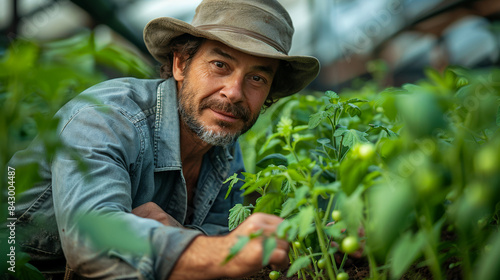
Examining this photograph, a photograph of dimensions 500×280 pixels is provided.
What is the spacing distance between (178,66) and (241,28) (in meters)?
0.41

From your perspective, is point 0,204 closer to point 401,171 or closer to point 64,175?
point 64,175

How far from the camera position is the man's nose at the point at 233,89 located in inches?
71.0

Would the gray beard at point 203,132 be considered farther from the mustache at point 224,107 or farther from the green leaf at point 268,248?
the green leaf at point 268,248

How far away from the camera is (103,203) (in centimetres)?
114

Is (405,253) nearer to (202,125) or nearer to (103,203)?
(103,203)

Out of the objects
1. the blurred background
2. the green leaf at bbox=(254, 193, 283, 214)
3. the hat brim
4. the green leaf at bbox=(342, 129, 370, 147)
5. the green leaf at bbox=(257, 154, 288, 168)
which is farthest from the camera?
the blurred background

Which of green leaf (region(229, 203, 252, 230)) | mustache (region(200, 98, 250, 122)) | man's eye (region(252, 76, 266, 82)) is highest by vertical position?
man's eye (region(252, 76, 266, 82))

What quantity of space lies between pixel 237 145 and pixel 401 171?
161 cm

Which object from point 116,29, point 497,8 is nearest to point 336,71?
point 497,8

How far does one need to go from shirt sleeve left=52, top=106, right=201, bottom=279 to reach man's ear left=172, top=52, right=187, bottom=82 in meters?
0.58

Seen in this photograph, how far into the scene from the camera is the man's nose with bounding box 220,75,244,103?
180cm

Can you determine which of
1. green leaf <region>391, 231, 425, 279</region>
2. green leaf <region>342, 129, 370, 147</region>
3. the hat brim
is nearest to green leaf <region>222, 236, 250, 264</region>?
green leaf <region>391, 231, 425, 279</region>

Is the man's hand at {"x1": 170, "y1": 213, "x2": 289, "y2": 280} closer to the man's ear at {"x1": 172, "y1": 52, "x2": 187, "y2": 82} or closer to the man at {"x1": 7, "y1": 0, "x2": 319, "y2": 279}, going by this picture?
the man at {"x1": 7, "y1": 0, "x2": 319, "y2": 279}

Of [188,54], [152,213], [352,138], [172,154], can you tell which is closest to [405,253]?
[352,138]
